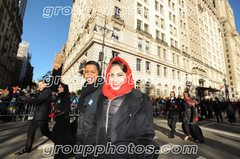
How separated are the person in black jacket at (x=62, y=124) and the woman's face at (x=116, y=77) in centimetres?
226

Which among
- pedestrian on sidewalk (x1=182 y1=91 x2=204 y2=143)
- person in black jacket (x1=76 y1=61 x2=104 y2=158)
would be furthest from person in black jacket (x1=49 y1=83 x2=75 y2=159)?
pedestrian on sidewalk (x1=182 y1=91 x2=204 y2=143)

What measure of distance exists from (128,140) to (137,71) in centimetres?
1972

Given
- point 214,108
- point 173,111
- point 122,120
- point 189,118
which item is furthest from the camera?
point 214,108

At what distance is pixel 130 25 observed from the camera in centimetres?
2119

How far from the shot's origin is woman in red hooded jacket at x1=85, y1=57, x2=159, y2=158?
1.35 m

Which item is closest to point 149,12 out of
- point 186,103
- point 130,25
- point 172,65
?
point 130,25

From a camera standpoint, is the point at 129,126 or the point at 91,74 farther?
the point at 91,74

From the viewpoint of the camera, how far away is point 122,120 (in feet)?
4.60

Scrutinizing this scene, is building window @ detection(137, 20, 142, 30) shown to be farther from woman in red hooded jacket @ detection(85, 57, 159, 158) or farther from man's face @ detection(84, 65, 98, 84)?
woman in red hooded jacket @ detection(85, 57, 159, 158)

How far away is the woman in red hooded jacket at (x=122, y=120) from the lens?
1352 mm

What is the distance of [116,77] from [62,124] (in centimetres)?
249

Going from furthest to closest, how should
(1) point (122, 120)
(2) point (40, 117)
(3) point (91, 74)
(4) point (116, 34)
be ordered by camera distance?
(4) point (116, 34)
(2) point (40, 117)
(3) point (91, 74)
(1) point (122, 120)

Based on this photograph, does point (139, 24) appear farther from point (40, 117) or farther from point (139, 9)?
point (40, 117)

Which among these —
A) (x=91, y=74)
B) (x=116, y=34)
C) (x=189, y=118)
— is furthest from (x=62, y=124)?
(x=116, y=34)
